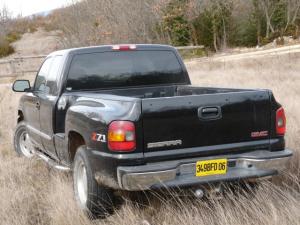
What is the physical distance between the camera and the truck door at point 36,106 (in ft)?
21.6

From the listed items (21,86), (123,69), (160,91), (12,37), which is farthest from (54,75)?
(12,37)

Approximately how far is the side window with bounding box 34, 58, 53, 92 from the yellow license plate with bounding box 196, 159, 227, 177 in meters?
2.91

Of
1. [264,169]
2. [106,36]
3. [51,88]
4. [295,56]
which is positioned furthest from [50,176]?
[106,36]

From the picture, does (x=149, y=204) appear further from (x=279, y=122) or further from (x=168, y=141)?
(x=279, y=122)

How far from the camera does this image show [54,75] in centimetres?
619

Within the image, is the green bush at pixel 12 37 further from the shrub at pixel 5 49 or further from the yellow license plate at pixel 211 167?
the yellow license plate at pixel 211 167

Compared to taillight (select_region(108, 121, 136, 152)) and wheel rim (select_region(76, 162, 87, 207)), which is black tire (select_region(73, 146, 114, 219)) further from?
taillight (select_region(108, 121, 136, 152))

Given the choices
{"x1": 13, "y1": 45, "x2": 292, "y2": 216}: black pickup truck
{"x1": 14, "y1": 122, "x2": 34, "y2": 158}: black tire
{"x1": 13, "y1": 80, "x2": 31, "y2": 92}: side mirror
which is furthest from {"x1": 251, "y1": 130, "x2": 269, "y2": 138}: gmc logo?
{"x1": 14, "y1": 122, "x2": 34, "y2": 158}: black tire

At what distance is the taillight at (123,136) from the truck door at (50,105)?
1762 millimetres

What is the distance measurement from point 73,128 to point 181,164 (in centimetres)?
135

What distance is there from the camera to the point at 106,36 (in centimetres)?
3759

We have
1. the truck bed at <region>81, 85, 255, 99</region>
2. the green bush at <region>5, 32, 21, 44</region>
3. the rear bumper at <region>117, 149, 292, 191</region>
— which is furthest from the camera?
the green bush at <region>5, 32, 21, 44</region>

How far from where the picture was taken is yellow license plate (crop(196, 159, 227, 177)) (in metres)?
4.28

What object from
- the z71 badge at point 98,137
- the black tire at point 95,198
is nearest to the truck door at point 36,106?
the black tire at point 95,198
